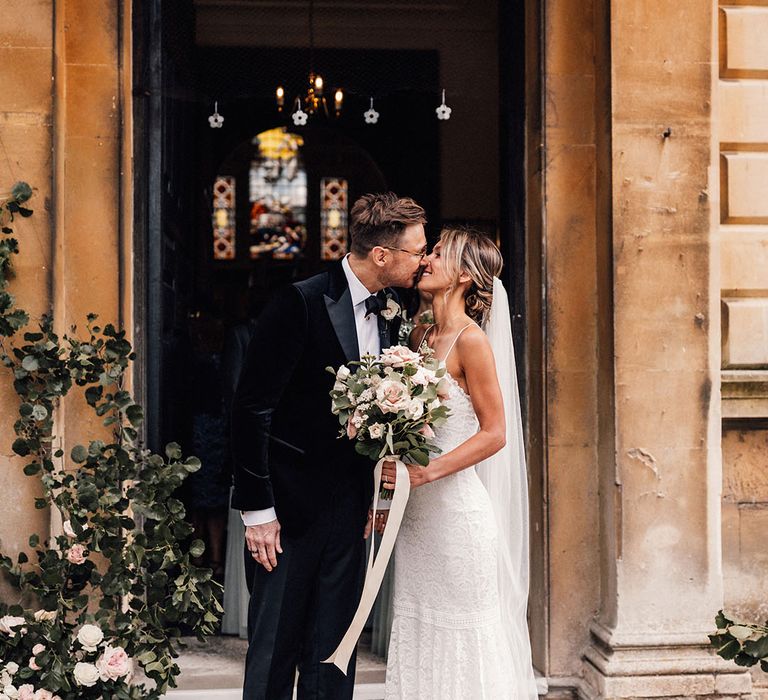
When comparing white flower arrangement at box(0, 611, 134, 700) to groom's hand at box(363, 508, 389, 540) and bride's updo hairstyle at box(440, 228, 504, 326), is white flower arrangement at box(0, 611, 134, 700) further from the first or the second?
bride's updo hairstyle at box(440, 228, 504, 326)

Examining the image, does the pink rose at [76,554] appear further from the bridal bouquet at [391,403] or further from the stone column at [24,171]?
the bridal bouquet at [391,403]

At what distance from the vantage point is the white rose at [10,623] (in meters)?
3.98

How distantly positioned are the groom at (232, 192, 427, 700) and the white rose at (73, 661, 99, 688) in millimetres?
672

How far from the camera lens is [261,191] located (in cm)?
1745

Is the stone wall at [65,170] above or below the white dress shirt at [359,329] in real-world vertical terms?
above

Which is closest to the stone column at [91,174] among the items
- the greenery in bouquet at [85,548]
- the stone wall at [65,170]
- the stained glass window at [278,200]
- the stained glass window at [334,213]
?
the stone wall at [65,170]

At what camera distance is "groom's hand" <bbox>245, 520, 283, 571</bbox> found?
367cm

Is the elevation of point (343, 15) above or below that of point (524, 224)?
above

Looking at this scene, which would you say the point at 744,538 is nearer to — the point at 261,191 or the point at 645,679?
the point at 645,679

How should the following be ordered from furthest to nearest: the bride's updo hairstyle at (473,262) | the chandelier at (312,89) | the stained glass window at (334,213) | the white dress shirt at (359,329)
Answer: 1. the stained glass window at (334,213)
2. the chandelier at (312,89)
3. the bride's updo hairstyle at (473,262)
4. the white dress shirt at (359,329)

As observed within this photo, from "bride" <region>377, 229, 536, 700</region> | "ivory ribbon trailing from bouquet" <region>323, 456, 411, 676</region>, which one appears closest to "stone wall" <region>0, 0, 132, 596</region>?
"ivory ribbon trailing from bouquet" <region>323, 456, 411, 676</region>

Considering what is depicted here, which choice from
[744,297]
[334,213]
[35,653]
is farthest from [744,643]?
[334,213]

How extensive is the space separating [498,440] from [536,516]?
1295 millimetres

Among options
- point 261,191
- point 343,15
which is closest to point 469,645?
point 343,15
